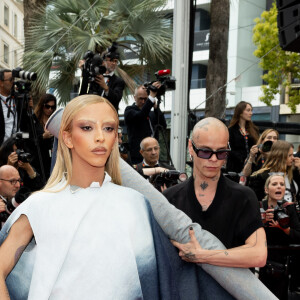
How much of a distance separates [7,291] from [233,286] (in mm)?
922

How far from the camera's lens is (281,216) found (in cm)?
515

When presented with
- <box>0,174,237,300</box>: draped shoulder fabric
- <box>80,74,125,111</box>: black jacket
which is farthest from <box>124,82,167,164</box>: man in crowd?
<box>0,174,237,300</box>: draped shoulder fabric

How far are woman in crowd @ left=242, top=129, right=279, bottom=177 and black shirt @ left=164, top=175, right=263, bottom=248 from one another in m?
3.43

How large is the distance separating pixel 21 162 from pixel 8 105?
715 millimetres

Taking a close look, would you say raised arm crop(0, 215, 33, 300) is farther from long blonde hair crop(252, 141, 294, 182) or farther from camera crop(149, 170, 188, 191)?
long blonde hair crop(252, 141, 294, 182)

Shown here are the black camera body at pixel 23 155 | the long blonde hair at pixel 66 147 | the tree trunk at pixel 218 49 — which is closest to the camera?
the long blonde hair at pixel 66 147

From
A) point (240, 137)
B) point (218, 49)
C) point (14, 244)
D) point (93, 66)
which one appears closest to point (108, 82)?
point (93, 66)

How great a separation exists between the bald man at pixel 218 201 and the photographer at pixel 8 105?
3.52 metres

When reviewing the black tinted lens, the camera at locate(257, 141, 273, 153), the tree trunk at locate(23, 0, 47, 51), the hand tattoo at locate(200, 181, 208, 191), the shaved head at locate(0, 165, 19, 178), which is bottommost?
the shaved head at locate(0, 165, 19, 178)

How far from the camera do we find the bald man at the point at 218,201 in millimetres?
2691

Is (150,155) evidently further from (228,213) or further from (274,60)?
(274,60)

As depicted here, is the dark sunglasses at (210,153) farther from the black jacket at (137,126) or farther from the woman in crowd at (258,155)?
the black jacket at (137,126)

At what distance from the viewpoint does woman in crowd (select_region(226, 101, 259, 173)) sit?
22.4 feet

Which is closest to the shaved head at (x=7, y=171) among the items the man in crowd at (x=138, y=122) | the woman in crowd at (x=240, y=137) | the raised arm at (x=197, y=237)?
the man in crowd at (x=138, y=122)
